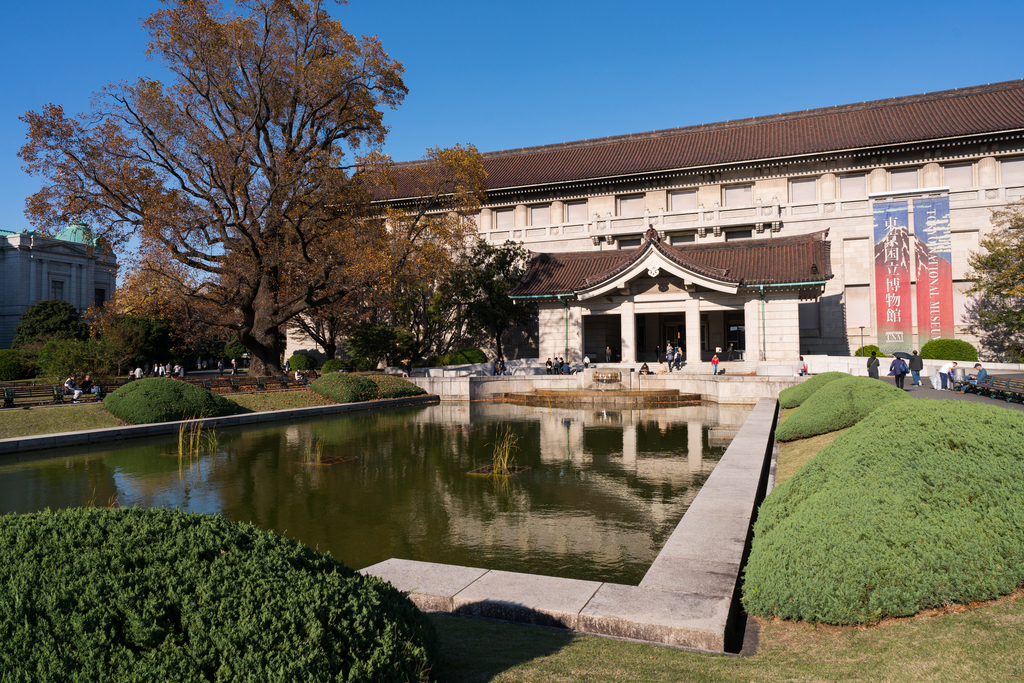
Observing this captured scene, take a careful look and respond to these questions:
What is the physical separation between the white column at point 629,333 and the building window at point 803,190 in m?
14.1

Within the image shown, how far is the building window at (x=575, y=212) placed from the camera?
4528 cm

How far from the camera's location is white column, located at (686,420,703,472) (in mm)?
12328

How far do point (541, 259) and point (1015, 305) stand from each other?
26.7 metres

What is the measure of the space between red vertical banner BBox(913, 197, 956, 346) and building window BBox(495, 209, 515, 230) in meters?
25.7

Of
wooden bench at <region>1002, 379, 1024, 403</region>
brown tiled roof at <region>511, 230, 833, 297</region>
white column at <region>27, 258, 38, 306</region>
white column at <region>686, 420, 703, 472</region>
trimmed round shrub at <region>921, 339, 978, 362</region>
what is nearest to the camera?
white column at <region>686, 420, 703, 472</region>

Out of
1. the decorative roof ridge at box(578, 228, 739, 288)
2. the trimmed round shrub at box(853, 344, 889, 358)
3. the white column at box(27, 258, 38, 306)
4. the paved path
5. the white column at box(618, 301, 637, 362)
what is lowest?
the paved path

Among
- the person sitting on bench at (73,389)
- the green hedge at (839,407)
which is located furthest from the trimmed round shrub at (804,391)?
the person sitting on bench at (73,389)

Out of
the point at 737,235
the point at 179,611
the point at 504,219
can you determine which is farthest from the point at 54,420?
the point at 737,235

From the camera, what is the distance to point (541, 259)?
134 ft

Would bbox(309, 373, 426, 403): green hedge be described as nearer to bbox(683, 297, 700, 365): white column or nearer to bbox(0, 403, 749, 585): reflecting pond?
bbox(0, 403, 749, 585): reflecting pond

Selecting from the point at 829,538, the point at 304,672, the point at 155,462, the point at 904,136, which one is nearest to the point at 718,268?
the point at 904,136

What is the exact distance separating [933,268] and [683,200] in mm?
15367

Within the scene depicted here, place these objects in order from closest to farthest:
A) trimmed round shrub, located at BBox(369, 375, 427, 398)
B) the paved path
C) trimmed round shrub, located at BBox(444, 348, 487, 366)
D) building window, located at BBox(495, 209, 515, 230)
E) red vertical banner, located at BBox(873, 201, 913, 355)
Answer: the paved path < trimmed round shrub, located at BBox(369, 375, 427, 398) < red vertical banner, located at BBox(873, 201, 913, 355) < trimmed round shrub, located at BBox(444, 348, 487, 366) < building window, located at BBox(495, 209, 515, 230)

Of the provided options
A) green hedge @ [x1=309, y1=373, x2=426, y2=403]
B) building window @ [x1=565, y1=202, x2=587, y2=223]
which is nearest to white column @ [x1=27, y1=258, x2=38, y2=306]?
building window @ [x1=565, y1=202, x2=587, y2=223]
